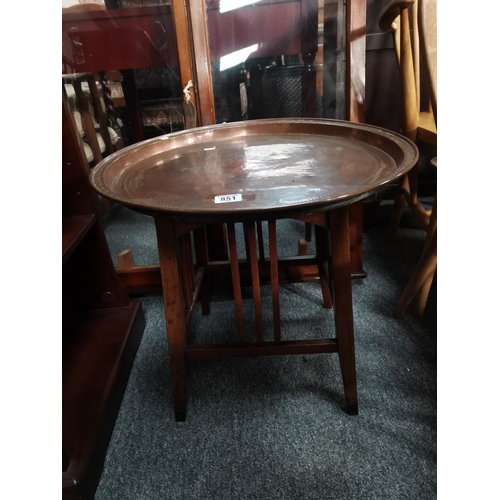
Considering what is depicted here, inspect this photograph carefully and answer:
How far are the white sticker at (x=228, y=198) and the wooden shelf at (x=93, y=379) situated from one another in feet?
2.29

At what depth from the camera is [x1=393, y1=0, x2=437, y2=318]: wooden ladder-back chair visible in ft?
3.86

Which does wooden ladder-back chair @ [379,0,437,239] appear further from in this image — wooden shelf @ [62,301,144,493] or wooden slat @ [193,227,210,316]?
wooden shelf @ [62,301,144,493]

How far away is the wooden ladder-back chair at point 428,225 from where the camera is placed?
3.86ft

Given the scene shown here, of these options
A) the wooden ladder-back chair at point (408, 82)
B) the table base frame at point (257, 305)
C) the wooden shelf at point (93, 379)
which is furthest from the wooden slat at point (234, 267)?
the wooden ladder-back chair at point (408, 82)

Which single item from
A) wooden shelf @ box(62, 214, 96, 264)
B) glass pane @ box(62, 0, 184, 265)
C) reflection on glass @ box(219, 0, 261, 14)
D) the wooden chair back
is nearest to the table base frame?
wooden shelf @ box(62, 214, 96, 264)

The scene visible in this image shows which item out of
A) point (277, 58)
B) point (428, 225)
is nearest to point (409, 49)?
point (277, 58)

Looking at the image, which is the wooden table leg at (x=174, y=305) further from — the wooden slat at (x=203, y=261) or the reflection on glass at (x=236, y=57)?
the reflection on glass at (x=236, y=57)

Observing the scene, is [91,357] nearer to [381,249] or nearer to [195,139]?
[195,139]

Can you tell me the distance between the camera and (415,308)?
155cm

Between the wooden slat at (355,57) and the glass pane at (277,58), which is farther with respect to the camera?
the glass pane at (277,58)

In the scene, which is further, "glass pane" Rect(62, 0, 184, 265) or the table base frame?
"glass pane" Rect(62, 0, 184, 265)

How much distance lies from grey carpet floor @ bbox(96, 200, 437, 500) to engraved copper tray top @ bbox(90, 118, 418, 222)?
0.67 m

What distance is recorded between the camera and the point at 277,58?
5.41 feet

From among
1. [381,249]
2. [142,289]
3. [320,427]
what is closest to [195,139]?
[142,289]
